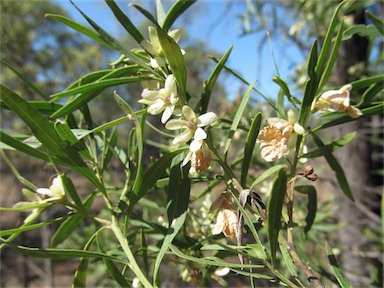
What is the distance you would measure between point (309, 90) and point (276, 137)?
6 cm

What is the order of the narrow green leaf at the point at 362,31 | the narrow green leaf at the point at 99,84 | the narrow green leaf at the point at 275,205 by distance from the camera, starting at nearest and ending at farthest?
1. the narrow green leaf at the point at 275,205
2. the narrow green leaf at the point at 99,84
3. the narrow green leaf at the point at 362,31

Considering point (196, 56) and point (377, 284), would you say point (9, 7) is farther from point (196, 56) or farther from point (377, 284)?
point (377, 284)

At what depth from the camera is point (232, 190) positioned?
364 mm

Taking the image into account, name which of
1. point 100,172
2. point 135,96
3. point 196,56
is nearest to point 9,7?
point 135,96

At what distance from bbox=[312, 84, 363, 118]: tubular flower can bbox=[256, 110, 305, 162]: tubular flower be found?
0.04 meters

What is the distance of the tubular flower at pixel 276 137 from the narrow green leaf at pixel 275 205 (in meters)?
0.08

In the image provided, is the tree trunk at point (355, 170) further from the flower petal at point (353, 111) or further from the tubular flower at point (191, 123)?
the tubular flower at point (191, 123)

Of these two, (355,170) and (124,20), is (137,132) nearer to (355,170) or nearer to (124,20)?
(124,20)

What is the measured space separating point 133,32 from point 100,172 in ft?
0.59

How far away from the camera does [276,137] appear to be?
375 millimetres

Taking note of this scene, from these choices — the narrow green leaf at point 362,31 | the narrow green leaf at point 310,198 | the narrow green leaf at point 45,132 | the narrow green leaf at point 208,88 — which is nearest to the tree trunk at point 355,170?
the narrow green leaf at point 362,31

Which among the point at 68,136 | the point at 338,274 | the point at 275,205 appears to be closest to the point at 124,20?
the point at 68,136

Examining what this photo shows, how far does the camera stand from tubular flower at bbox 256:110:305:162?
0.37m

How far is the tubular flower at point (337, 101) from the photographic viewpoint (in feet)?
1.30
